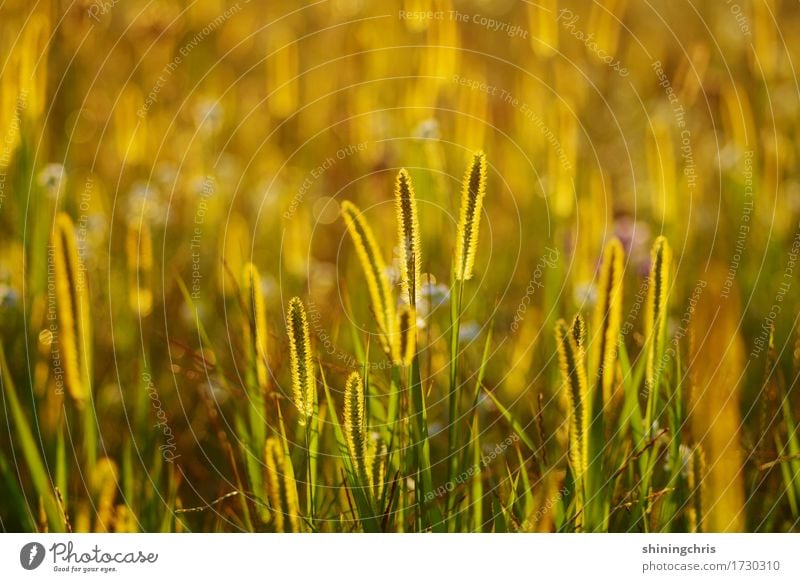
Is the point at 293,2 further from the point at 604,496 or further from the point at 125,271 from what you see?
the point at 604,496

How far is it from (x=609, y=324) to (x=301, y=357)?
379 millimetres

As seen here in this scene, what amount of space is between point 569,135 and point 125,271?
2.47ft

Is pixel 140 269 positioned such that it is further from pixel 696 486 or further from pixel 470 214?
pixel 696 486

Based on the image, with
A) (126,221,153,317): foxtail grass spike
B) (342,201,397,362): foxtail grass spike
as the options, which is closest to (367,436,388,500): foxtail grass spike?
(342,201,397,362): foxtail grass spike

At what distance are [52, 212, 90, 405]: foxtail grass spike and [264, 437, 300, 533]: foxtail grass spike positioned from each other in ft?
0.96

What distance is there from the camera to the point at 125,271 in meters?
1.20

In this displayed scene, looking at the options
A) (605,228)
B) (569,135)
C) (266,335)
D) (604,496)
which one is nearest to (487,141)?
(569,135)

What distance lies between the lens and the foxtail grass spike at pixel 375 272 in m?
0.84

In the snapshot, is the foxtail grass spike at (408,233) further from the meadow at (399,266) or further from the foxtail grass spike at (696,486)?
the foxtail grass spike at (696,486)
